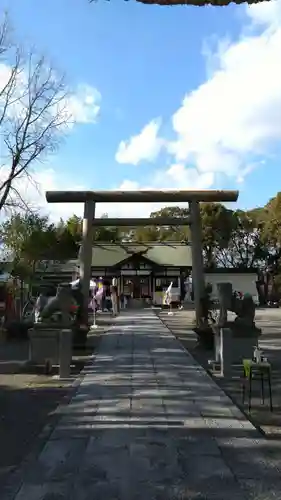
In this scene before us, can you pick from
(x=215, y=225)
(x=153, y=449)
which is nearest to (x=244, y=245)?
(x=215, y=225)

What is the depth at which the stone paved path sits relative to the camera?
187 inches

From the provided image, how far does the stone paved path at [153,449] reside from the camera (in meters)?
4.76

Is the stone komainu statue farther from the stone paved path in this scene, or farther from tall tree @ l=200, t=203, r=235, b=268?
tall tree @ l=200, t=203, r=235, b=268

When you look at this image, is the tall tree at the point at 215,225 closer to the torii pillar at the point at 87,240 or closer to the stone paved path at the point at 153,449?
the torii pillar at the point at 87,240

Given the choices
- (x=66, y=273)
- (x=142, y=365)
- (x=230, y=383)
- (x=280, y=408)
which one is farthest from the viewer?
(x=66, y=273)

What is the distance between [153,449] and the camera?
5898 millimetres

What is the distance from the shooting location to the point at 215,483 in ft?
16.0

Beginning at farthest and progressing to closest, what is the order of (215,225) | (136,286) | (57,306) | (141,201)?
(215,225), (136,286), (141,201), (57,306)

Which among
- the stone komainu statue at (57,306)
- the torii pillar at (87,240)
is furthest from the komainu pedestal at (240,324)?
the torii pillar at (87,240)

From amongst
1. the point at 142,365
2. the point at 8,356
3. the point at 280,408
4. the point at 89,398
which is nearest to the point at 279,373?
the point at 142,365

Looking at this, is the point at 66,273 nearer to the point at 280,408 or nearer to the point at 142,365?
the point at 142,365

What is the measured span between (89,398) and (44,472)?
3484mm

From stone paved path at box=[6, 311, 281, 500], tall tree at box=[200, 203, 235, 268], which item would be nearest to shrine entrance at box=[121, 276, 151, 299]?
tall tree at box=[200, 203, 235, 268]

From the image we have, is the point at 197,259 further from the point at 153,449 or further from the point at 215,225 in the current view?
the point at 215,225
